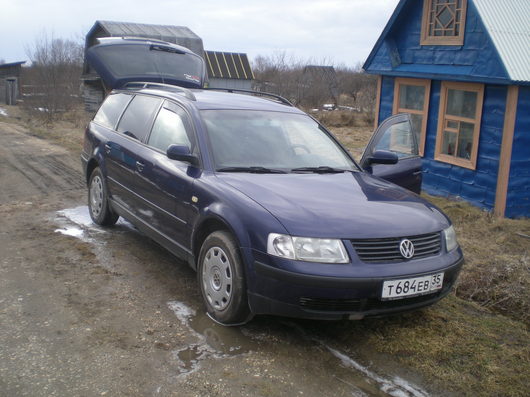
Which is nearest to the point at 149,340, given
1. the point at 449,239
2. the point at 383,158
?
the point at 449,239

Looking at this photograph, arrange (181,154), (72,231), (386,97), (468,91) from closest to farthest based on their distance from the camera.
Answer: (181,154) → (72,231) → (468,91) → (386,97)

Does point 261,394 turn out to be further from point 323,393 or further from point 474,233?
point 474,233

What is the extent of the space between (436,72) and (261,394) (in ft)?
32.3

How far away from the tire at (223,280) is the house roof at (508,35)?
740cm

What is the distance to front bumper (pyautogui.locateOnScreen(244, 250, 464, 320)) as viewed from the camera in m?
3.77

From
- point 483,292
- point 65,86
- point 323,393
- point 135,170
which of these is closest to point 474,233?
point 483,292

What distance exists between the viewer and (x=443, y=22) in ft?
39.5

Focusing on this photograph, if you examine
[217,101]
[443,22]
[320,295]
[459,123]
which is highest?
[443,22]

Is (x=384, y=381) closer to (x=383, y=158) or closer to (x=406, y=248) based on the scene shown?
(x=406, y=248)

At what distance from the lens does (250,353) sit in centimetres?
392

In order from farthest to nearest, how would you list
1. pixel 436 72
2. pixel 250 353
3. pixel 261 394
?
pixel 436 72
pixel 250 353
pixel 261 394

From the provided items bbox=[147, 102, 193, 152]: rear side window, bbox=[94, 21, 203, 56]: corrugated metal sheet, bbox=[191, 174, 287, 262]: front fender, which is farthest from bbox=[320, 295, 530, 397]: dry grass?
bbox=[94, 21, 203, 56]: corrugated metal sheet

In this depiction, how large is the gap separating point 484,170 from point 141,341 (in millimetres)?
8437

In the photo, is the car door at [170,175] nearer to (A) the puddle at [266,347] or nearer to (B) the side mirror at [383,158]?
(A) the puddle at [266,347]
